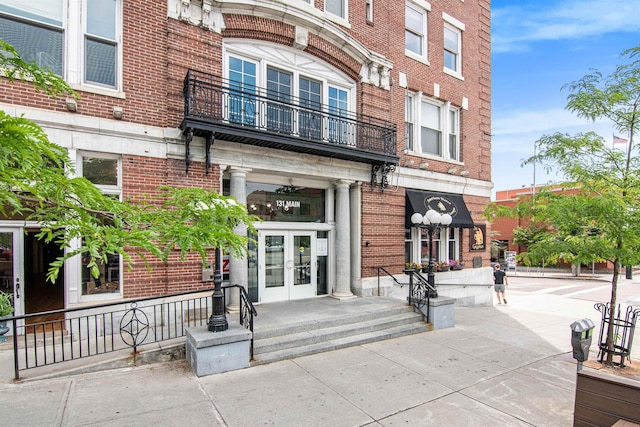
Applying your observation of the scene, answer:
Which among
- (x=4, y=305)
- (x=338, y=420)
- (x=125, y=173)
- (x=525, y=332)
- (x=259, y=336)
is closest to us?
(x=338, y=420)

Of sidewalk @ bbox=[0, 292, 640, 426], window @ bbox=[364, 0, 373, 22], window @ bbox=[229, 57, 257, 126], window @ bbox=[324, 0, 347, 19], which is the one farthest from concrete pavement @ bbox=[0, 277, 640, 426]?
window @ bbox=[364, 0, 373, 22]

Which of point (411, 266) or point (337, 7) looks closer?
point (337, 7)

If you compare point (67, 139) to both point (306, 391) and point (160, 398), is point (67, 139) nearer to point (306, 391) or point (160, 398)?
point (160, 398)

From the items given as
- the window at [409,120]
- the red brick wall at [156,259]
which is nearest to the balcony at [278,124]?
the red brick wall at [156,259]

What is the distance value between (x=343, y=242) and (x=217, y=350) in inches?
217

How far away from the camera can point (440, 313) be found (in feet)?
29.2

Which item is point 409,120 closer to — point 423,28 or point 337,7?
point 423,28

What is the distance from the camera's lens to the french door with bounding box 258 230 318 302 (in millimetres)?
9797

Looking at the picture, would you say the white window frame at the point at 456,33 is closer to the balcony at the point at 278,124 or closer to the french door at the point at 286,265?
the balcony at the point at 278,124

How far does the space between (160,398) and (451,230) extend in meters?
11.5

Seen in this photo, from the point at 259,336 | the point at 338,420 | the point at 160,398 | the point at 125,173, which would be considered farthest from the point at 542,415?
the point at 125,173

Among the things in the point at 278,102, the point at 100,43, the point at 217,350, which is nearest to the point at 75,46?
the point at 100,43

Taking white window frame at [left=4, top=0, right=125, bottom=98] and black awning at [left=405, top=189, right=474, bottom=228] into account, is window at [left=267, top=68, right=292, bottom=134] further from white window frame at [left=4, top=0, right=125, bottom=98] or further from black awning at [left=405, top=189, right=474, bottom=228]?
black awning at [left=405, top=189, right=474, bottom=228]

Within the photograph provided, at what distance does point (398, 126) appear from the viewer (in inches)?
462
